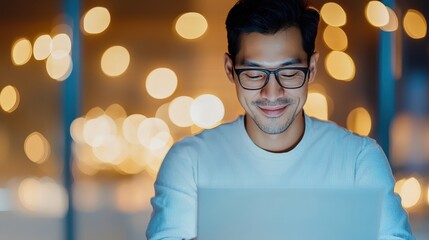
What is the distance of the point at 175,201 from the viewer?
1.85m

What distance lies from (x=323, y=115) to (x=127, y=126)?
1045mm

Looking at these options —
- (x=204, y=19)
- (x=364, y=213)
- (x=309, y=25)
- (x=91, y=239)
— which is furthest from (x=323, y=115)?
(x=364, y=213)

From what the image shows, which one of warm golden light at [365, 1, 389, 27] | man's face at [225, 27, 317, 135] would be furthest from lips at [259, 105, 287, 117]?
warm golden light at [365, 1, 389, 27]

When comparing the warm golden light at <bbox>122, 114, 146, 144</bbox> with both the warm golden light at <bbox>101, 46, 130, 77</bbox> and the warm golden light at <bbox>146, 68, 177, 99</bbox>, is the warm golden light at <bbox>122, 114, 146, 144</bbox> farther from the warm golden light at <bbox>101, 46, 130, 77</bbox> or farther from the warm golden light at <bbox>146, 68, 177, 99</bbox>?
the warm golden light at <bbox>101, 46, 130, 77</bbox>

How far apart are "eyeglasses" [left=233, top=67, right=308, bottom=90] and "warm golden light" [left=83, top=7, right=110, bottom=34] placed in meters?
2.59

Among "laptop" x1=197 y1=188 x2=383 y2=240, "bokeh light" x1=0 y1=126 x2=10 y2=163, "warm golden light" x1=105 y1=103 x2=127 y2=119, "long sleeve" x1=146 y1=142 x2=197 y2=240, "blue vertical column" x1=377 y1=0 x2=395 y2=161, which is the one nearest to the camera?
"laptop" x1=197 y1=188 x2=383 y2=240

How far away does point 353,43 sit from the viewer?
14.3 ft

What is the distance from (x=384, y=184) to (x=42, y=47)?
9.60 feet

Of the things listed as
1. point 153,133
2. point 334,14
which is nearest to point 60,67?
point 153,133

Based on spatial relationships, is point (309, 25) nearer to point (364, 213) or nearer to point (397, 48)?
point (364, 213)

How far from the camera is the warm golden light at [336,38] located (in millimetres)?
4355

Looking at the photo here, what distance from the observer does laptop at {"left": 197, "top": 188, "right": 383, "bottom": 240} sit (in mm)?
1356

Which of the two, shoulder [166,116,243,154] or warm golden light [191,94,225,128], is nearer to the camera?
shoulder [166,116,243,154]

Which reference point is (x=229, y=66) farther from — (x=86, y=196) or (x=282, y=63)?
(x=86, y=196)
